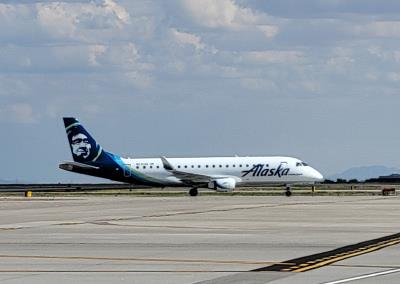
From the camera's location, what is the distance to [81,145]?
93062 millimetres

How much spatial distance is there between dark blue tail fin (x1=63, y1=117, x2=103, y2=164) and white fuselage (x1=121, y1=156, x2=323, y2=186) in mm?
2608

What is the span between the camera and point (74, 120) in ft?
309

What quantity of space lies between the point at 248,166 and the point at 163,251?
2467 inches

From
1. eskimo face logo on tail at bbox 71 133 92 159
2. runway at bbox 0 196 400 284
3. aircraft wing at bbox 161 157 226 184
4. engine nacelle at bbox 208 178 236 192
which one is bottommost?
runway at bbox 0 196 400 284

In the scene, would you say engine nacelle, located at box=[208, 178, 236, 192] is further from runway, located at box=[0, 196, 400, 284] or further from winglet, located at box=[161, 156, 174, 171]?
runway, located at box=[0, 196, 400, 284]

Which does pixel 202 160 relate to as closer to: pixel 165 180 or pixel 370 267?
pixel 165 180

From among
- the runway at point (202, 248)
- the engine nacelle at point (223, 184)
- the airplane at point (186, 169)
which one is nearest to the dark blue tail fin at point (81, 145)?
the airplane at point (186, 169)

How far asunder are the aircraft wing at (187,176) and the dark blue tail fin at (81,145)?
238 inches

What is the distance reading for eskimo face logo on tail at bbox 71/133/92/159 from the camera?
92938 millimetres

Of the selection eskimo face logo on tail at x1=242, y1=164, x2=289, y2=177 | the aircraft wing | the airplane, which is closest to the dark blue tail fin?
the airplane

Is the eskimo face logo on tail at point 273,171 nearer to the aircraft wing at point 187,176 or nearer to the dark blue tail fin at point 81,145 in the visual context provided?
the aircraft wing at point 187,176

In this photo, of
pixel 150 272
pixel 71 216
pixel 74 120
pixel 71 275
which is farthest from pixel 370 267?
pixel 74 120

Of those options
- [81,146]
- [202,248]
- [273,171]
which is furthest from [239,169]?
[202,248]

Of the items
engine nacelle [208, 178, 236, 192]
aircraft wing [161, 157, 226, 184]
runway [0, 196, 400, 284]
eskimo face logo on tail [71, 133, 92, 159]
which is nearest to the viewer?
runway [0, 196, 400, 284]
